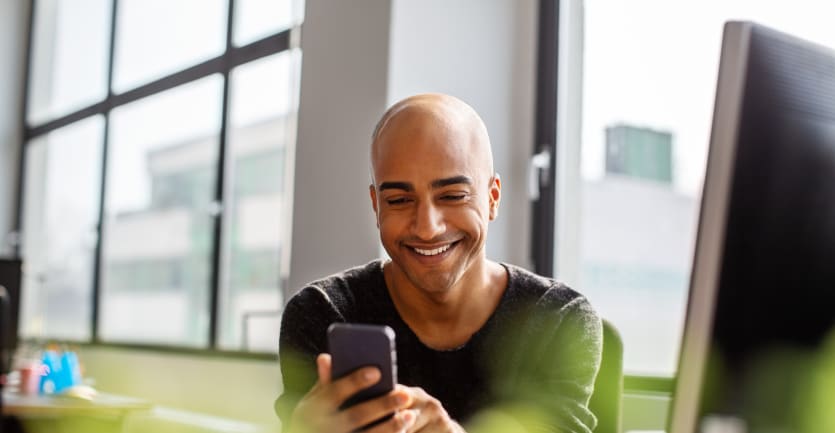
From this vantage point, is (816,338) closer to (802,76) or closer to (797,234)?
(797,234)

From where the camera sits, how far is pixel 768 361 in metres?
0.67

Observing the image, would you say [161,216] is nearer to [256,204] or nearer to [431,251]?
[256,204]

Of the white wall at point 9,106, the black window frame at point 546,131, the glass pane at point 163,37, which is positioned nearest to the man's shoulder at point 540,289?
the black window frame at point 546,131

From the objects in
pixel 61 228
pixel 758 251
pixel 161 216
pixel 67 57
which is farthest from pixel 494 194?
pixel 67 57

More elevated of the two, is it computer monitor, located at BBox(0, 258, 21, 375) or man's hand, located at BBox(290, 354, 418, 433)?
man's hand, located at BBox(290, 354, 418, 433)

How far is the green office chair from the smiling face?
0.29 meters

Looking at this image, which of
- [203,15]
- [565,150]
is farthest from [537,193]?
[203,15]

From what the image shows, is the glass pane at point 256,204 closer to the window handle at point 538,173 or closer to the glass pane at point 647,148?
the window handle at point 538,173

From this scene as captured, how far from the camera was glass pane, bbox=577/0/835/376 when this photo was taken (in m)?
2.47

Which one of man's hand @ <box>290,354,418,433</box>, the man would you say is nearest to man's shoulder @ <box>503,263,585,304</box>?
the man

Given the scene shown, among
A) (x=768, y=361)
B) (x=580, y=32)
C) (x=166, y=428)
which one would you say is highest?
(x=580, y=32)

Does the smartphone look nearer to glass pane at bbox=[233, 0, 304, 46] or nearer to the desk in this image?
the desk

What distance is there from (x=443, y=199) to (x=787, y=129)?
0.72m

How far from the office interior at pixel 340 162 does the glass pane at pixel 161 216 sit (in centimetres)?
1
